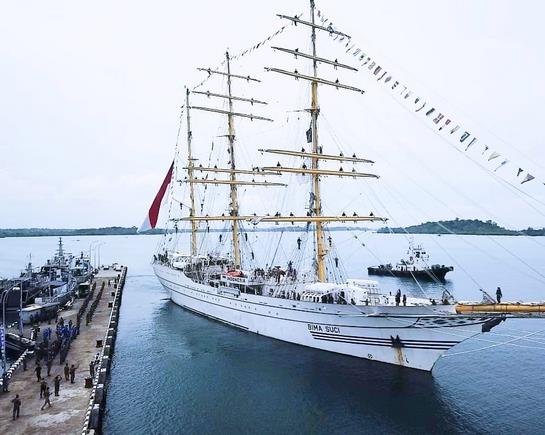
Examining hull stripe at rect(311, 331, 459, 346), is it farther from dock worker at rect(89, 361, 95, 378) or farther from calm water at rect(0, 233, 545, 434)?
dock worker at rect(89, 361, 95, 378)

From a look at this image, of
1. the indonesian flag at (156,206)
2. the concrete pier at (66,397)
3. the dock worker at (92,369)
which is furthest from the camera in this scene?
the indonesian flag at (156,206)

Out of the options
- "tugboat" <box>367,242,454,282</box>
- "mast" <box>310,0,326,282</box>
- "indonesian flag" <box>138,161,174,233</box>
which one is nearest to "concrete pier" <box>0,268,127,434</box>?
"mast" <box>310,0,326,282</box>

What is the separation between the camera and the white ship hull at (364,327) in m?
23.6

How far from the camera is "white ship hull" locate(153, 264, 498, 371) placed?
2364 cm

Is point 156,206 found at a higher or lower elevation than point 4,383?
higher

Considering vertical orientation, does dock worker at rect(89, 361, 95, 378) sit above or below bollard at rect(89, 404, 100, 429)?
above

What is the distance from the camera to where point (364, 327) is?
26266 mm

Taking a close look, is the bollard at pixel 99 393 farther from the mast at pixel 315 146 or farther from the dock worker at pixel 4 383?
the mast at pixel 315 146

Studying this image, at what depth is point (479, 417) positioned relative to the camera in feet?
65.0

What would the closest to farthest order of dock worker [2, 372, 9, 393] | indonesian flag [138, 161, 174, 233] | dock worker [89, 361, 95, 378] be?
dock worker [2, 372, 9, 393] → dock worker [89, 361, 95, 378] → indonesian flag [138, 161, 174, 233]

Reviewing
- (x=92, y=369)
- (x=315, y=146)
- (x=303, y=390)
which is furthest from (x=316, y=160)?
(x=92, y=369)

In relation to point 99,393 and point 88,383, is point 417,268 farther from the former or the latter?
point 99,393

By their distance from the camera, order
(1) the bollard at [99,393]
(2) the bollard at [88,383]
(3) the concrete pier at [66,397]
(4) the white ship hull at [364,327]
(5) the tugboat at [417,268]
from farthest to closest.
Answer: (5) the tugboat at [417,268] → (4) the white ship hull at [364,327] → (2) the bollard at [88,383] → (1) the bollard at [99,393] → (3) the concrete pier at [66,397]

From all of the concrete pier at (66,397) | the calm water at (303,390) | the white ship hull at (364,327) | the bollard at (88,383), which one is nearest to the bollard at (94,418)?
the concrete pier at (66,397)
